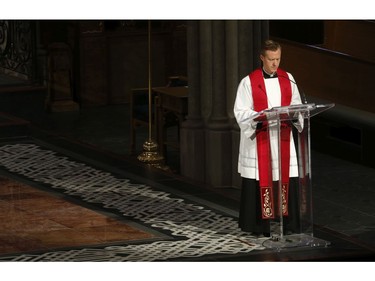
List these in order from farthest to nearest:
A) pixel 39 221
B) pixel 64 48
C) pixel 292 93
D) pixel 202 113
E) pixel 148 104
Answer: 1. pixel 64 48
2. pixel 148 104
3. pixel 202 113
4. pixel 39 221
5. pixel 292 93

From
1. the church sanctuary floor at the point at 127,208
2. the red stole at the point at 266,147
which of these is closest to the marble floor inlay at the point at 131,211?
the church sanctuary floor at the point at 127,208

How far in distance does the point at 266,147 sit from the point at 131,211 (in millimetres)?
1611

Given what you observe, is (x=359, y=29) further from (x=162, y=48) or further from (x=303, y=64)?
(x=162, y=48)

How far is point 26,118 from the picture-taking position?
1645 cm

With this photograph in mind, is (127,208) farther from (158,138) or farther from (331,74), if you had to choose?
(331,74)

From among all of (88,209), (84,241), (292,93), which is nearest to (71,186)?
(88,209)

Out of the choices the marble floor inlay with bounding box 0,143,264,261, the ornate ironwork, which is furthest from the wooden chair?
the ornate ironwork

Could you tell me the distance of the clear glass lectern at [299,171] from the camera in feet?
36.1

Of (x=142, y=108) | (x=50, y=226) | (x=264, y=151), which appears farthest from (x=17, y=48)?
(x=264, y=151)

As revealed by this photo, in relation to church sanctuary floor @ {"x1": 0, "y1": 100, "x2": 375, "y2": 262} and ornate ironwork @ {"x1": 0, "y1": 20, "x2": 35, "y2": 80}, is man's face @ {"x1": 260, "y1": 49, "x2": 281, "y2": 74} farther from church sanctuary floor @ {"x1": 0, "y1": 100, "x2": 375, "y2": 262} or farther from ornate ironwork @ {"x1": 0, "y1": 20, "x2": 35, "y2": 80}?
ornate ironwork @ {"x1": 0, "y1": 20, "x2": 35, "y2": 80}

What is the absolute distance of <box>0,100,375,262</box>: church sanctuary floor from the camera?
36.9ft

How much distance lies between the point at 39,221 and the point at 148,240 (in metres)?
1.07

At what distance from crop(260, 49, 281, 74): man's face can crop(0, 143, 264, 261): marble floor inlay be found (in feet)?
3.95

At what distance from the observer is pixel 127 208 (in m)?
12.6
